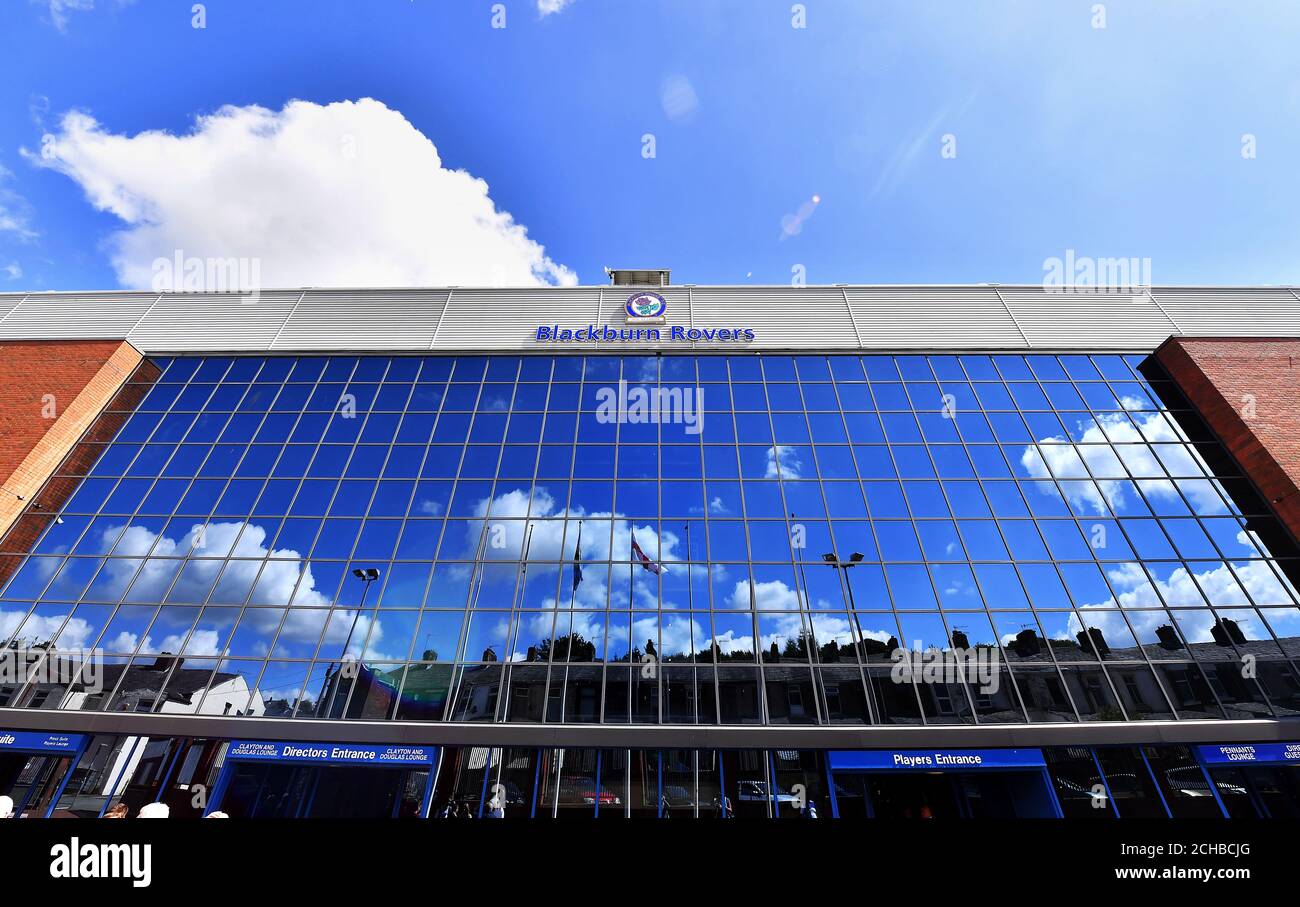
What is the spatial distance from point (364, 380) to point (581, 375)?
9.35 metres

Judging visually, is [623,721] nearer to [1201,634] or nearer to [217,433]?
[1201,634]

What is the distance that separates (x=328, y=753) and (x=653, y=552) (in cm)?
1044

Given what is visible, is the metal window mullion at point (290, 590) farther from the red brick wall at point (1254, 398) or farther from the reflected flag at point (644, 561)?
the red brick wall at point (1254, 398)

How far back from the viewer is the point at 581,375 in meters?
22.8

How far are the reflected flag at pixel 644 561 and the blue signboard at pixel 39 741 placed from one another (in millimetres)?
15939

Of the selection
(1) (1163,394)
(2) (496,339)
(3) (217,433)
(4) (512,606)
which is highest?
(2) (496,339)

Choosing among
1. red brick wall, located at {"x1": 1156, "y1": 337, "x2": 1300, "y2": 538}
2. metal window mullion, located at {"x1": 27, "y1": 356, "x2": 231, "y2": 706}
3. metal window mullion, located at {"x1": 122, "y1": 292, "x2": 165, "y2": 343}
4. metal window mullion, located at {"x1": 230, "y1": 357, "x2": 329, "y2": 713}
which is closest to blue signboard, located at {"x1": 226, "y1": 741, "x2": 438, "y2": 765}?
metal window mullion, located at {"x1": 230, "y1": 357, "x2": 329, "y2": 713}

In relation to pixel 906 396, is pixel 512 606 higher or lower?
lower

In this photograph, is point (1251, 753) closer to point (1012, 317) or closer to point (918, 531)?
point (918, 531)

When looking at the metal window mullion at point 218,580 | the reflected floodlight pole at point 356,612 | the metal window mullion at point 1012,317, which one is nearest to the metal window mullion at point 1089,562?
the metal window mullion at point 1012,317

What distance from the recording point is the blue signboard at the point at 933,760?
45.0 ft

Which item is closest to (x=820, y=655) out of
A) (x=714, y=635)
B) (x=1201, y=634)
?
(x=714, y=635)
